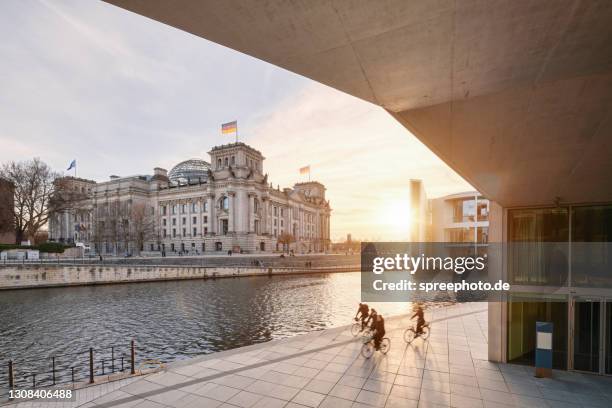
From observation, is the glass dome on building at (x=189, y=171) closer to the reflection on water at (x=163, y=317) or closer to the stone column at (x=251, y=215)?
the stone column at (x=251, y=215)

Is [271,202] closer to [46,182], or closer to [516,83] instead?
[46,182]

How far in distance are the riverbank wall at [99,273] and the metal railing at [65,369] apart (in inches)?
1137

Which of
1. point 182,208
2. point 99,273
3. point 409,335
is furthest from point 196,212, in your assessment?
point 409,335

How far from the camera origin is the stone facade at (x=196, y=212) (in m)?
78.3

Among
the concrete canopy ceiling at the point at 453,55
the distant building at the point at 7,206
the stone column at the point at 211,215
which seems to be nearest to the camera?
the concrete canopy ceiling at the point at 453,55

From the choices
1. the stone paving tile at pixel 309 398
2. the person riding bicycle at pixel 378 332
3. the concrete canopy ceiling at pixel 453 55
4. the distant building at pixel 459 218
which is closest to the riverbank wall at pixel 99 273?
the distant building at pixel 459 218

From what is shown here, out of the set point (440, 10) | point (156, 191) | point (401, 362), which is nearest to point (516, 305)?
point (401, 362)

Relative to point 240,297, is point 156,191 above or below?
above

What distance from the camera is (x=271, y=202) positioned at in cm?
9700

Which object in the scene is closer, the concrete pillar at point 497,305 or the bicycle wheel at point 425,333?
the concrete pillar at point 497,305

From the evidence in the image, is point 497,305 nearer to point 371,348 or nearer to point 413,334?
point 413,334

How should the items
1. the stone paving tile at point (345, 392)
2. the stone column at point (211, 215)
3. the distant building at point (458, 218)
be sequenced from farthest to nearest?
the stone column at point (211, 215)
the distant building at point (458, 218)
the stone paving tile at point (345, 392)

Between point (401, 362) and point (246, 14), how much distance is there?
38.9ft

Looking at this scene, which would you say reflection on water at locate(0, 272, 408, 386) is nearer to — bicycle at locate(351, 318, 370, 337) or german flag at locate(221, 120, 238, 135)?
bicycle at locate(351, 318, 370, 337)
